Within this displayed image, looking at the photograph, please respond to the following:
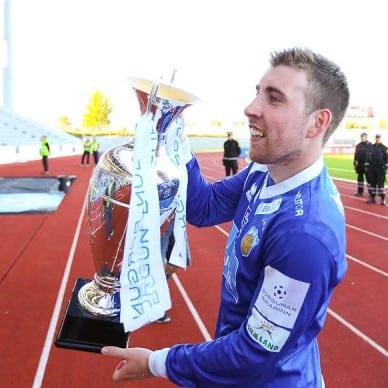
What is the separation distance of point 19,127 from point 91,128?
92.6ft

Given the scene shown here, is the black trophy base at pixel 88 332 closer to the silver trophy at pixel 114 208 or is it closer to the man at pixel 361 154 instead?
the silver trophy at pixel 114 208

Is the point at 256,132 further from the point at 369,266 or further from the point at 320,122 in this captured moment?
the point at 369,266

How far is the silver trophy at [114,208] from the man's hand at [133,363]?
205 mm

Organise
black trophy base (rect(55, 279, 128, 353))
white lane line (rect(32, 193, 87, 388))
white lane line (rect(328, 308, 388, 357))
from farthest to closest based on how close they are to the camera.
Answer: white lane line (rect(328, 308, 388, 357))
white lane line (rect(32, 193, 87, 388))
black trophy base (rect(55, 279, 128, 353))

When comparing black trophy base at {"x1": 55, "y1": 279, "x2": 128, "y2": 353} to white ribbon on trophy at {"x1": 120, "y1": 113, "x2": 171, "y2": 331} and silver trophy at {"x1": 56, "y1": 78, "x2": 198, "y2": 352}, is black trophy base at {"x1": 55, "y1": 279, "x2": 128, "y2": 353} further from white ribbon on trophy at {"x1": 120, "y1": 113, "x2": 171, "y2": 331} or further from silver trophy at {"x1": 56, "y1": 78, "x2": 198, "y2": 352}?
white ribbon on trophy at {"x1": 120, "y1": 113, "x2": 171, "y2": 331}

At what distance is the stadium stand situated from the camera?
20578mm

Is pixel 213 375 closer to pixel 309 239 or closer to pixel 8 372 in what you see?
pixel 309 239

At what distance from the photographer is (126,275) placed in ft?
3.93

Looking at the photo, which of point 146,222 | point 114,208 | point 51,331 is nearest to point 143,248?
point 146,222

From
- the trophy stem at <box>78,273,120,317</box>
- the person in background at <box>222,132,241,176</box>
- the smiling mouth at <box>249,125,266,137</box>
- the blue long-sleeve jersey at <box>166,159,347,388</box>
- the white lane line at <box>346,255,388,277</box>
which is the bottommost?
the white lane line at <box>346,255,388,277</box>

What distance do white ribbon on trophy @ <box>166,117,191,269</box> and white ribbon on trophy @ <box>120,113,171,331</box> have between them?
1.00 ft

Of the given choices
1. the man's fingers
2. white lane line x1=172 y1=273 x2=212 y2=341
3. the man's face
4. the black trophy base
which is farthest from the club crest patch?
white lane line x1=172 y1=273 x2=212 y2=341

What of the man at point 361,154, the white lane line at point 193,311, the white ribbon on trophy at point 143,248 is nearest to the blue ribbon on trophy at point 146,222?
the white ribbon on trophy at point 143,248

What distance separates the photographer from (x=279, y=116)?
113 cm
